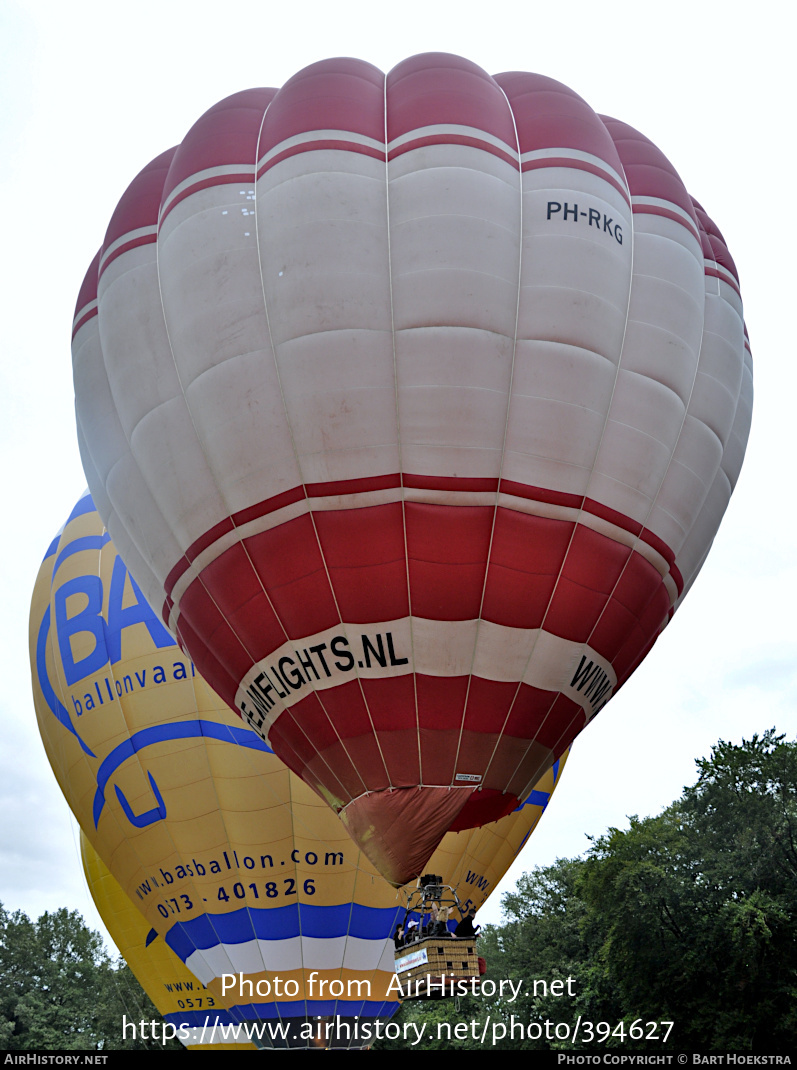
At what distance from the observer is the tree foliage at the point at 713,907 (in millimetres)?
14906

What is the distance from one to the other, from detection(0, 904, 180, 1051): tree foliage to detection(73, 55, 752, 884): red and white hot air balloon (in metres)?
19.9

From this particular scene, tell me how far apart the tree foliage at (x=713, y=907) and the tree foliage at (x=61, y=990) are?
1279 centimetres

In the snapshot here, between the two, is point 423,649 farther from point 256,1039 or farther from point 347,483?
point 256,1039

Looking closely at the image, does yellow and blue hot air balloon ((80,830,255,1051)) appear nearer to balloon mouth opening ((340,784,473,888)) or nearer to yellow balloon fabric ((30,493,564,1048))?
yellow balloon fabric ((30,493,564,1048))

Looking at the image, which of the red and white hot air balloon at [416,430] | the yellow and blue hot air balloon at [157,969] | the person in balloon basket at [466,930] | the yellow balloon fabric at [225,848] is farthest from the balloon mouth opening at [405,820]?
the yellow and blue hot air balloon at [157,969]

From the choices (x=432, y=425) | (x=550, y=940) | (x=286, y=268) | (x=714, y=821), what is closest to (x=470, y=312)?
(x=432, y=425)

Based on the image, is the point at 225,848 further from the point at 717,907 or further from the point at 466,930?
the point at 717,907

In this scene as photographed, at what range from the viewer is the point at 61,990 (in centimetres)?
3022

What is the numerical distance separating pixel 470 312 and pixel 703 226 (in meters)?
3.37

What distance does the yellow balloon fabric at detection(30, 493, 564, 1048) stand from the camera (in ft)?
33.9

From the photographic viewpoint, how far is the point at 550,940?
24562mm

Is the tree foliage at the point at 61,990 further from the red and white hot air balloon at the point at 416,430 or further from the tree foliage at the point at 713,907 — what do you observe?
the red and white hot air balloon at the point at 416,430

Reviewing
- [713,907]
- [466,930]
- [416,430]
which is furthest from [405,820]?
[713,907]

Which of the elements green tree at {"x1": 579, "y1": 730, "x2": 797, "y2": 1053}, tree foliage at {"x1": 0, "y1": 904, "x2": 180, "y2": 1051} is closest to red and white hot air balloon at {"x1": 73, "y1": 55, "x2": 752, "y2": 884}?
green tree at {"x1": 579, "y1": 730, "x2": 797, "y2": 1053}
